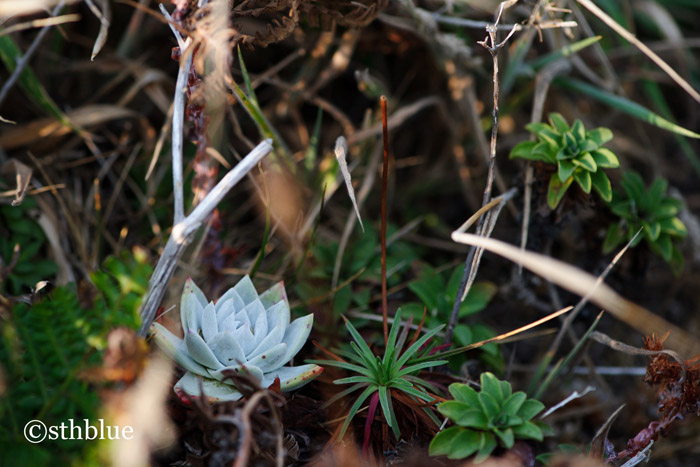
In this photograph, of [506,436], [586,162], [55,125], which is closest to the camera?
[506,436]

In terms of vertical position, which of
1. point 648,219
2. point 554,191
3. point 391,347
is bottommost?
point 391,347

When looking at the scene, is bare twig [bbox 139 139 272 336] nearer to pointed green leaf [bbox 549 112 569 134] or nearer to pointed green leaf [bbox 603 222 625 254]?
pointed green leaf [bbox 549 112 569 134]

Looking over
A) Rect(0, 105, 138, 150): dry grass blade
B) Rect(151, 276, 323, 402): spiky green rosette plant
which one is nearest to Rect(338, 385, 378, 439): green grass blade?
Rect(151, 276, 323, 402): spiky green rosette plant

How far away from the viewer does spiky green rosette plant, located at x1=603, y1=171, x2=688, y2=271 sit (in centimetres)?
147

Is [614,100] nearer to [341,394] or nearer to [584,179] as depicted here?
[584,179]

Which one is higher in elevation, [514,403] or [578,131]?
[578,131]

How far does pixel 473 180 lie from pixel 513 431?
1.08 m

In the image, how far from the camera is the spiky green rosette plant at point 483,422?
1.10 metres

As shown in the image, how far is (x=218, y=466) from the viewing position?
101cm

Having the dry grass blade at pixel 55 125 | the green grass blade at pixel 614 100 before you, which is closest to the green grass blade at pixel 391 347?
the green grass blade at pixel 614 100

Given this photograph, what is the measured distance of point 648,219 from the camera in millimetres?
1500

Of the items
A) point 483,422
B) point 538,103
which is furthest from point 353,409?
point 538,103

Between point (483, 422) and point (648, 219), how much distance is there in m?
0.77

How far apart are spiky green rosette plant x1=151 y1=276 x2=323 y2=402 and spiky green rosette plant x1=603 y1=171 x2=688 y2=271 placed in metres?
0.87
